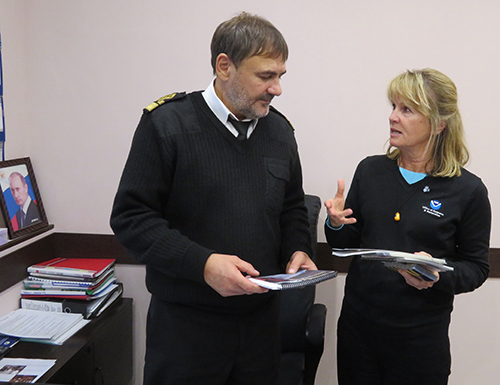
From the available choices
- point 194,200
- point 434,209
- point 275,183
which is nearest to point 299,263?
point 275,183

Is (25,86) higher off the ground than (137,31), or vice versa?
(137,31)

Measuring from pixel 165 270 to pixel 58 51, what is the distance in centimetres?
152

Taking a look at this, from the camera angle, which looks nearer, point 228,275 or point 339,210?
point 228,275

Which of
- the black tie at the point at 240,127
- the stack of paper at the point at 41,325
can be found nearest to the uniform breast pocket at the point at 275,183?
the black tie at the point at 240,127

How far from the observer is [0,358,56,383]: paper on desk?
5.53 feet

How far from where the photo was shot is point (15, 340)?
6.33ft

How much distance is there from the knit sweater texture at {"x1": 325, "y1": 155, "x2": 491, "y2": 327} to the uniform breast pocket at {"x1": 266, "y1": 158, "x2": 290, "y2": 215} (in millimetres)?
386

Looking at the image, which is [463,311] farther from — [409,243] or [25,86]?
[25,86]

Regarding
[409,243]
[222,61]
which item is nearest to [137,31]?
[222,61]

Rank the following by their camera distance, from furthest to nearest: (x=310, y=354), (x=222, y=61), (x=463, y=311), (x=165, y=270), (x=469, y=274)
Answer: (x=463, y=311), (x=310, y=354), (x=469, y=274), (x=222, y=61), (x=165, y=270)

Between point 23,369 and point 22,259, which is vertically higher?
point 22,259

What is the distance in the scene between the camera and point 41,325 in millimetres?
2037

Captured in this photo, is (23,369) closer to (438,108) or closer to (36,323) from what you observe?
(36,323)

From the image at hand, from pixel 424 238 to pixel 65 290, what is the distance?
5.24ft
